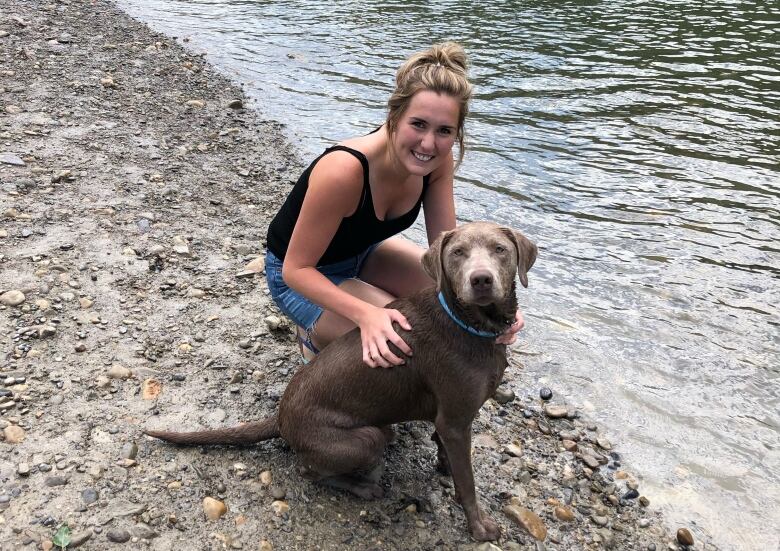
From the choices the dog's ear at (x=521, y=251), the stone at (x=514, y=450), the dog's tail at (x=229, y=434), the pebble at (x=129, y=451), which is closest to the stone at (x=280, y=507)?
the dog's tail at (x=229, y=434)

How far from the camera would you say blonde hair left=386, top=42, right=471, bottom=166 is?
346cm

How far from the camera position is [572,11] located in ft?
54.3

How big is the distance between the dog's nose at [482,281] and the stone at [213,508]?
5.53 ft

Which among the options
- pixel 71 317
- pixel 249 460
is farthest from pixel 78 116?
pixel 249 460

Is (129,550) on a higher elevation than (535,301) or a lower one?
higher

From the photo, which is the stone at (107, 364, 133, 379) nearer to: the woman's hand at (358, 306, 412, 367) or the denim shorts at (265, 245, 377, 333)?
the denim shorts at (265, 245, 377, 333)

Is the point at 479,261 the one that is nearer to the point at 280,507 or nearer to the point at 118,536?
the point at 280,507

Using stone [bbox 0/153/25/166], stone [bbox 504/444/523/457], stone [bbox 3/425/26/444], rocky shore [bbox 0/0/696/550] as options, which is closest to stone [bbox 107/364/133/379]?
rocky shore [bbox 0/0/696/550]

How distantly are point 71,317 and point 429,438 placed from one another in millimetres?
2648

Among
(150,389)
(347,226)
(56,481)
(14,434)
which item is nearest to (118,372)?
(150,389)

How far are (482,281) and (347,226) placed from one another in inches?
47.1

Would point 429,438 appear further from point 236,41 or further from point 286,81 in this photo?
point 236,41

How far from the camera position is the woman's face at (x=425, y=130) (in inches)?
137

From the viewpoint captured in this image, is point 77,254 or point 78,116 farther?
point 78,116
